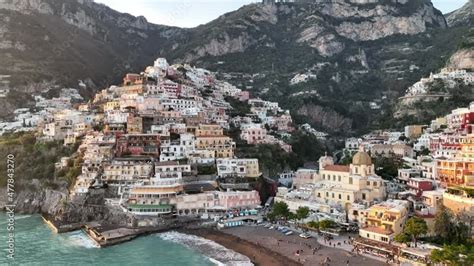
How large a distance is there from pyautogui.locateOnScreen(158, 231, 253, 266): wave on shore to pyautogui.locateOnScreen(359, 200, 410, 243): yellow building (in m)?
13.4

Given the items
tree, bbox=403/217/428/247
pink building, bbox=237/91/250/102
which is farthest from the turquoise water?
pink building, bbox=237/91/250/102

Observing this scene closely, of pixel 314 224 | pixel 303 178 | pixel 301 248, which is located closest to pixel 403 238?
pixel 301 248

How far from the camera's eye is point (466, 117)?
77812 mm

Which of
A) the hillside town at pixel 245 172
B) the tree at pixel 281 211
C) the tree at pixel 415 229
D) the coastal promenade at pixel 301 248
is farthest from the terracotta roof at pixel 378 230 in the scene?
the tree at pixel 281 211

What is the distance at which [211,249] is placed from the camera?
50.9m

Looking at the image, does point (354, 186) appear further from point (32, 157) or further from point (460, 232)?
point (32, 157)

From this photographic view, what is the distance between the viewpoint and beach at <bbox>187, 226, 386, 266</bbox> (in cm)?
4516

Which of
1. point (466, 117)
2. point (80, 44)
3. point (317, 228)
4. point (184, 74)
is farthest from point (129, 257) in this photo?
point (80, 44)

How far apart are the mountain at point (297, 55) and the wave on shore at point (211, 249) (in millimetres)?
69657

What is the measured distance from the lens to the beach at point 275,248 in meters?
45.2

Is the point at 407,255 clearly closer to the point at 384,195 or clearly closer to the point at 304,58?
the point at 384,195

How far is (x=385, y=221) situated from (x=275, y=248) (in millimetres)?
11925

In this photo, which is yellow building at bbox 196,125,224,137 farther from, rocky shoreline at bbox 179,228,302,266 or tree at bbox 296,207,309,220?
tree at bbox 296,207,309,220

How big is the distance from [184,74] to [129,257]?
74.1 m
